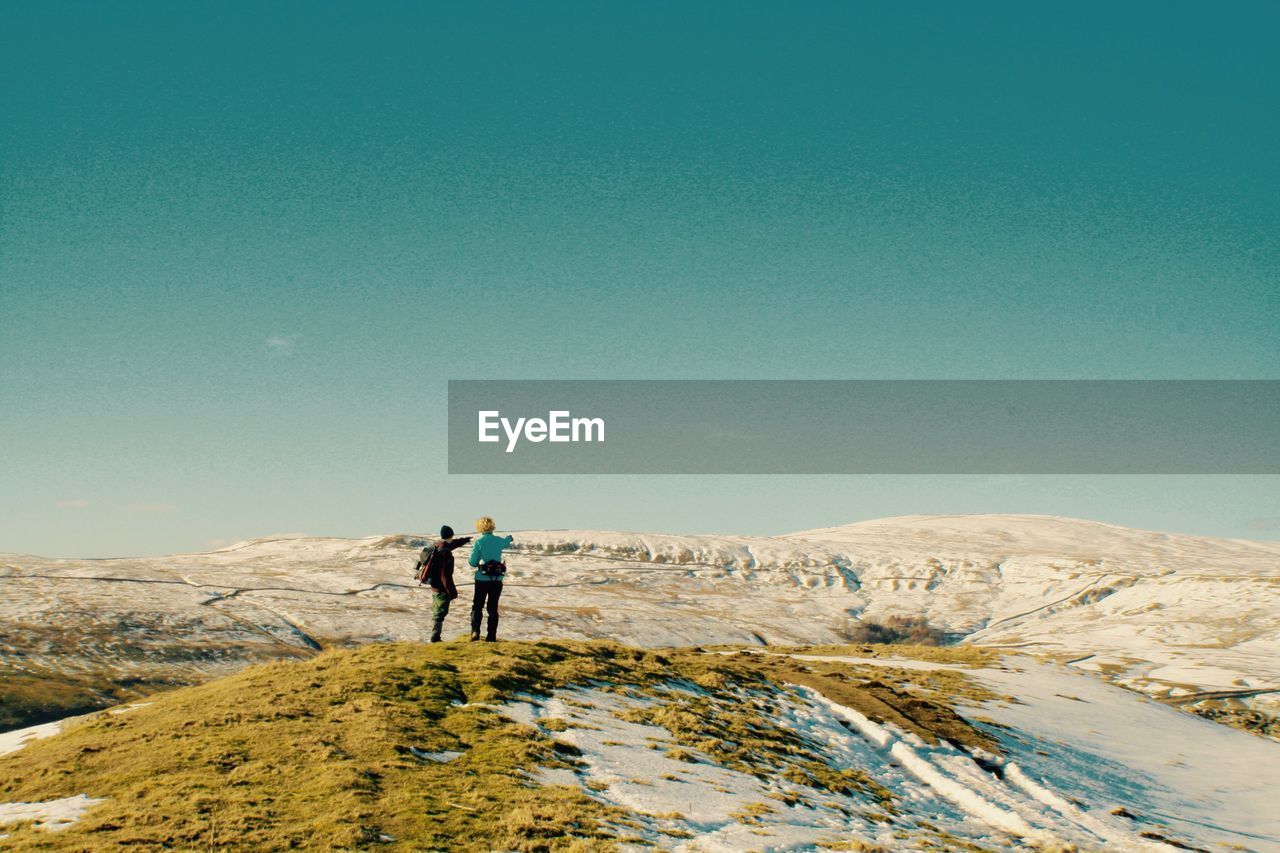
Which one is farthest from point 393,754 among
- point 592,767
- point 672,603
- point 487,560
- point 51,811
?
point 672,603

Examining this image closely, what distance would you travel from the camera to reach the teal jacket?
26.0 meters

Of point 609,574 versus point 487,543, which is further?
point 609,574

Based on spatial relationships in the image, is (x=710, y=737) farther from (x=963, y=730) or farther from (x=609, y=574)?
(x=609, y=574)

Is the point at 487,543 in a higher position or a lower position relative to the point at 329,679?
higher

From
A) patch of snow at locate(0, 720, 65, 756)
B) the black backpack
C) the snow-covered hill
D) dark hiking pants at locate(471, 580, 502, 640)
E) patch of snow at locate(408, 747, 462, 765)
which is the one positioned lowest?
the snow-covered hill

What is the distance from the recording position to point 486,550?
2605 cm

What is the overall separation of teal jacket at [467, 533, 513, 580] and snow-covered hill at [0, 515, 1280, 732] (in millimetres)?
45041

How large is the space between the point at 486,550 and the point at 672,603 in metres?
113

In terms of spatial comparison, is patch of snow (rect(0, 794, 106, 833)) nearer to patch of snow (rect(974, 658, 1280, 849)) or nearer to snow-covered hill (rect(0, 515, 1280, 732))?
patch of snow (rect(974, 658, 1280, 849))

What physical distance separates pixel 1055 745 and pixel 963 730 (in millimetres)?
4494

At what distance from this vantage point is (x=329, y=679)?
854 inches

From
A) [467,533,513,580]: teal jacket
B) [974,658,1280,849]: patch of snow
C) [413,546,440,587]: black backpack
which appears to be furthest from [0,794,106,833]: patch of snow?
[974,658,1280,849]: patch of snow

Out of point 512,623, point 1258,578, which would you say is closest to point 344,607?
point 512,623

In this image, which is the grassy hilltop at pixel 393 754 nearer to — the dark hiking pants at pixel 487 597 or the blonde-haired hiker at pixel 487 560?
the dark hiking pants at pixel 487 597
